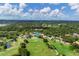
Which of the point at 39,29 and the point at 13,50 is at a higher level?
the point at 39,29

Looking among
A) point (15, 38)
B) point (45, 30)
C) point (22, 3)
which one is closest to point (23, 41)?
point (15, 38)

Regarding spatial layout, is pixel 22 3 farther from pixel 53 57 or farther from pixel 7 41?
pixel 53 57

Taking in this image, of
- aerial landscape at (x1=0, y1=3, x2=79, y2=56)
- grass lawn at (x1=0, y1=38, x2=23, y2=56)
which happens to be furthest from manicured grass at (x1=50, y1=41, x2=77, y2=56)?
grass lawn at (x1=0, y1=38, x2=23, y2=56)

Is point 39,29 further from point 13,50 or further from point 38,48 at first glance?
point 13,50

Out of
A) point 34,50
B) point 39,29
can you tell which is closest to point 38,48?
point 34,50

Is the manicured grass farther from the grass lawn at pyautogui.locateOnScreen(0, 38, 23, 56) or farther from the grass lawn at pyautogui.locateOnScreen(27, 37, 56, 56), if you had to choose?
the grass lawn at pyautogui.locateOnScreen(0, 38, 23, 56)

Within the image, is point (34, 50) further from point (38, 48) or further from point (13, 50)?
point (13, 50)

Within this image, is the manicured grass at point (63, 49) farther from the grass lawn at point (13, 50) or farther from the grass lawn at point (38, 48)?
the grass lawn at point (13, 50)

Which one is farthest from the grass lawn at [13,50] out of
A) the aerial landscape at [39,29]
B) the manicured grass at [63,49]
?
the manicured grass at [63,49]
